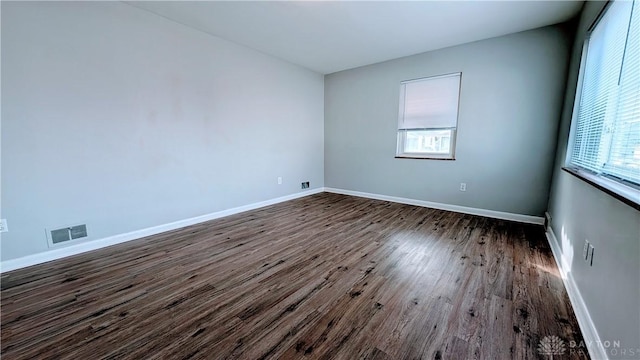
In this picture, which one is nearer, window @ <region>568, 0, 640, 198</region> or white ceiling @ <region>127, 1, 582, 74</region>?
window @ <region>568, 0, 640, 198</region>

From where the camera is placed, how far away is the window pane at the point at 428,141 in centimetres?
384

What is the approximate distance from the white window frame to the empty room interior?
0.8 inches

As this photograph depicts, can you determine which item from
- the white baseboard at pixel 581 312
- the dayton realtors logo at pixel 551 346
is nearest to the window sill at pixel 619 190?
the white baseboard at pixel 581 312

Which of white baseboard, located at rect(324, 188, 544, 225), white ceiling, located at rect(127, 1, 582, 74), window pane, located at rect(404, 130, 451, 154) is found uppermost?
white ceiling, located at rect(127, 1, 582, 74)

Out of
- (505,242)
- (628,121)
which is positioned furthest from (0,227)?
(505,242)

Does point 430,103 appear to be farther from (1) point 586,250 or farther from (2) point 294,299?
(2) point 294,299

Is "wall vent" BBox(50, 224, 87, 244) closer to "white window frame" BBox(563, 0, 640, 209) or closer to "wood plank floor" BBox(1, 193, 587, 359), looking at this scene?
"wood plank floor" BBox(1, 193, 587, 359)

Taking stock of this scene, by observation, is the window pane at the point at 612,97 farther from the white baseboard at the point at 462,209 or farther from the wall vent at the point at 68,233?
the wall vent at the point at 68,233

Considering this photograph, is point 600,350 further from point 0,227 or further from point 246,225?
point 0,227

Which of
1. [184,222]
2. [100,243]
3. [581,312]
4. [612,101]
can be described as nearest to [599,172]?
[612,101]

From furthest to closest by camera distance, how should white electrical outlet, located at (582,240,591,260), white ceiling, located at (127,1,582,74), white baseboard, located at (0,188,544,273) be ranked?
white ceiling, located at (127,1,582,74) → white baseboard, located at (0,188,544,273) → white electrical outlet, located at (582,240,591,260)

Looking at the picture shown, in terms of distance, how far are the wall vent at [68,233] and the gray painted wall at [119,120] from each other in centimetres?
5

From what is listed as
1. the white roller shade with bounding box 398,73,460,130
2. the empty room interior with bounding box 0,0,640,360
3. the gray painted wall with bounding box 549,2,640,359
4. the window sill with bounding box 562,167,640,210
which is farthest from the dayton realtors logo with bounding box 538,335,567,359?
the white roller shade with bounding box 398,73,460,130

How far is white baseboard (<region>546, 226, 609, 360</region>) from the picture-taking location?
1210 mm
